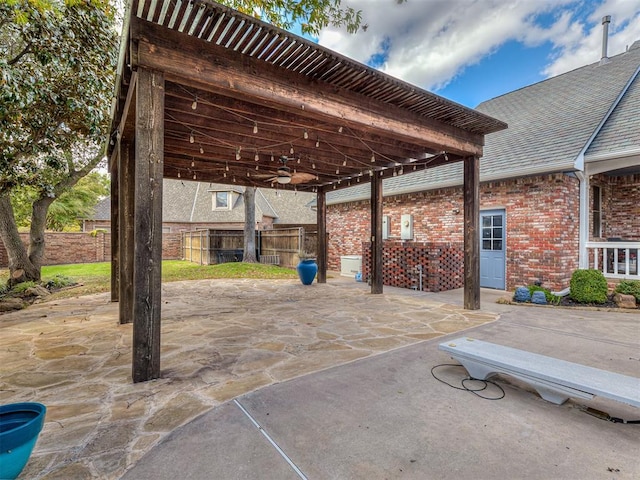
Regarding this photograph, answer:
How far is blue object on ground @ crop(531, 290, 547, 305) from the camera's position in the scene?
20.1 feet

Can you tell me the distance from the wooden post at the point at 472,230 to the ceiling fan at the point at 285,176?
→ 355 cm

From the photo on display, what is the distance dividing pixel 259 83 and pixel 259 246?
12416mm

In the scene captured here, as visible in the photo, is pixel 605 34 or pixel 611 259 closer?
pixel 611 259

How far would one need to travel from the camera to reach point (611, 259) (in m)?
7.49

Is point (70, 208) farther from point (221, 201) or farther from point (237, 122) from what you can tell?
point (237, 122)

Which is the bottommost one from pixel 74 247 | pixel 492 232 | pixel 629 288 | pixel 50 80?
pixel 629 288

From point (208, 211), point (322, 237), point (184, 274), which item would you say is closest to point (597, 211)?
point (322, 237)

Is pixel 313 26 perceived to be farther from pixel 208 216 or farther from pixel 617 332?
pixel 208 216

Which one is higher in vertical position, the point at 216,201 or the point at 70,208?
the point at 216,201

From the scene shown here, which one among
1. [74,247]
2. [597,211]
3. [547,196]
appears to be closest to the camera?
A: [547,196]

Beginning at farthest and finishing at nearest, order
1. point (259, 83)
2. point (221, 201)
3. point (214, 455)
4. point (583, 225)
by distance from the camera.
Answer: point (221, 201) < point (583, 225) < point (259, 83) < point (214, 455)

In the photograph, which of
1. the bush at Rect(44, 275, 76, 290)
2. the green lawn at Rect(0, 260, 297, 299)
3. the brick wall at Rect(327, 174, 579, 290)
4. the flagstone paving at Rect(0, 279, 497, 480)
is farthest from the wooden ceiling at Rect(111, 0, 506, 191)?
the bush at Rect(44, 275, 76, 290)

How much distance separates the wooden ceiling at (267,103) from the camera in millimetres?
2807

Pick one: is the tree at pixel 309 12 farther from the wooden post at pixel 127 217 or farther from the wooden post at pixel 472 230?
the wooden post at pixel 127 217
